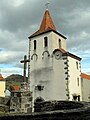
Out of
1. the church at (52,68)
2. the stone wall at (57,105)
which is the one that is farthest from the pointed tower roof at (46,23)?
the stone wall at (57,105)

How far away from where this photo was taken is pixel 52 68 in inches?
1020

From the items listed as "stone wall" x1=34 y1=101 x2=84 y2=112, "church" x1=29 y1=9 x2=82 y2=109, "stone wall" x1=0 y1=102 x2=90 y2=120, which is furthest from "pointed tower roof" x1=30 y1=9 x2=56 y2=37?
"stone wall" x1=0 y1=102 x2=90 y2=120

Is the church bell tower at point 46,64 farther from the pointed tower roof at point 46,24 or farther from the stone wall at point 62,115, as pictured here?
the stone wall at point 62,115

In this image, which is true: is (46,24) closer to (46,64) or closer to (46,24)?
(46,24)

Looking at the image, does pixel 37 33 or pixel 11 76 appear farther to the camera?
pixel 11 76

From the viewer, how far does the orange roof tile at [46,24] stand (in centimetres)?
2951

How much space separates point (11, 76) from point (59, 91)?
1776 inches

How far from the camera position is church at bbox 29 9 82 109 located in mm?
24906

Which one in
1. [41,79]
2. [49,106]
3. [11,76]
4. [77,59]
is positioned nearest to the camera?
[49,106]

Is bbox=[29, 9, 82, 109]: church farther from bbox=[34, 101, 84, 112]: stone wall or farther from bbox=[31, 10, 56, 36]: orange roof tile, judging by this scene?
bbox=[34, 101, 84, 112]: stone wall

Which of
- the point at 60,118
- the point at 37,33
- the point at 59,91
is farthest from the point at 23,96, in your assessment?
the point at 37,33

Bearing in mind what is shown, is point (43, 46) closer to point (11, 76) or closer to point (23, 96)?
point (23, 96)

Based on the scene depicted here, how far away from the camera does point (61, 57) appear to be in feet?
84.7

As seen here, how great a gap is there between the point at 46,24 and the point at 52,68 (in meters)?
7.80
